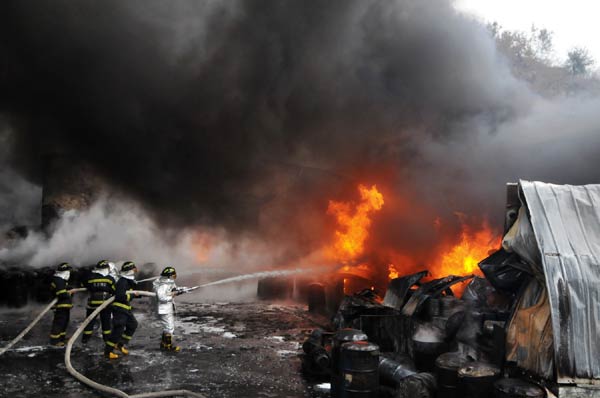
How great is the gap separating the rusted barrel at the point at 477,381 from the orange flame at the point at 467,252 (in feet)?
29.5

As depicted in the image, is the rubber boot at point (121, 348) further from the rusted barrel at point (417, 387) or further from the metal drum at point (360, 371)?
the rusted barrel at point (417, 387)

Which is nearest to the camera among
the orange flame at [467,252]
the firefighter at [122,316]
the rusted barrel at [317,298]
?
the firefighter at [122,316]

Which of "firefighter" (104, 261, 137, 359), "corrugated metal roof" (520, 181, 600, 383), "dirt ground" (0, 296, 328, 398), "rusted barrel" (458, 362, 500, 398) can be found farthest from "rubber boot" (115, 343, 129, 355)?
"corrugated metal roof" (520, 181, 600, 383)

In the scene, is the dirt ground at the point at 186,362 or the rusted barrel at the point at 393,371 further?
the dirt ground at the point at 186,362

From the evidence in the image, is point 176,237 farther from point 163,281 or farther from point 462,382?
point 462,382

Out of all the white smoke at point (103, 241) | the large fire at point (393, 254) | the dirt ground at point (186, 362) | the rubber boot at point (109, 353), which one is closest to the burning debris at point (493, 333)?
the dirt ground at point (186, 362)

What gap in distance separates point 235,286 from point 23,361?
31.7ft

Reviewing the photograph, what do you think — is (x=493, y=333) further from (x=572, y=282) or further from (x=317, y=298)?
(x=317, y=298)

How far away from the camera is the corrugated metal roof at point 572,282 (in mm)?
4656

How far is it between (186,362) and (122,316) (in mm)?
1456

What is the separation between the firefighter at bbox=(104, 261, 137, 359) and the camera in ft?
24.3

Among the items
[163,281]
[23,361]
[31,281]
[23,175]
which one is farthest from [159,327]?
[23,175]

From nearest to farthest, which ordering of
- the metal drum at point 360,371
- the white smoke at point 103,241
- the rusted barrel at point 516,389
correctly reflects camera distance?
1. the rusted barrel at point 516,389
2. the metal drum at point 360,371
3. the white smoke at point 103,241

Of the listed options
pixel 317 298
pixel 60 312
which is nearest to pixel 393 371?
pixel 60 312
